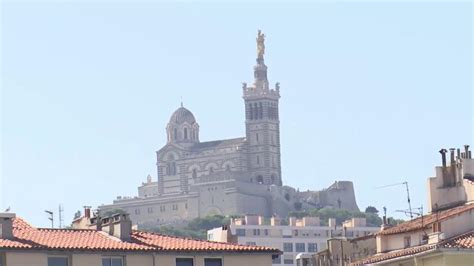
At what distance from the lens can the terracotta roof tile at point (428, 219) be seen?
47.1 meters

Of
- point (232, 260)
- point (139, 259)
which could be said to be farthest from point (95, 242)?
point (232, 260)

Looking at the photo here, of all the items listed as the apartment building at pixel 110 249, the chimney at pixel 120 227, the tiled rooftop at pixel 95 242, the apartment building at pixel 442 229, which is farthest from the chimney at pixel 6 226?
the apartment building at pixel 442 229

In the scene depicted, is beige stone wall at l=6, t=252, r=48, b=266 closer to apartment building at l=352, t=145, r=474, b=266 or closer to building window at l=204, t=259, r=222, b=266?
building window at l=204, t=259, r=222, b=266

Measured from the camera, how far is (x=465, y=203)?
1999 inches

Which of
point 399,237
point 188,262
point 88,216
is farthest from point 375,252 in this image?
point 188,262

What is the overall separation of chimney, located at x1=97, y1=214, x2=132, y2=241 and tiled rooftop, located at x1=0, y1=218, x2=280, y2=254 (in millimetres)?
168

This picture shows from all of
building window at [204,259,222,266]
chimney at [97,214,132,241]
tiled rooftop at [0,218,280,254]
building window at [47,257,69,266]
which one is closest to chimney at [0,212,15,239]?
tiled rooftop at [0,218,280,254]

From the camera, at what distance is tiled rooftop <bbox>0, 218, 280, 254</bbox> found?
4169 cm

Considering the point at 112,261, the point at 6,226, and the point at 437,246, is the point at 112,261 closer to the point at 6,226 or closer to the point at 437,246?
the point at 6,226

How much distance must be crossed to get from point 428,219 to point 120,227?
28.9 ft

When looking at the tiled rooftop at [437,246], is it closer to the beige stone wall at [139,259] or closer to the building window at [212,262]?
the beige stone wall at [139,259]

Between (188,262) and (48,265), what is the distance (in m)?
3.24

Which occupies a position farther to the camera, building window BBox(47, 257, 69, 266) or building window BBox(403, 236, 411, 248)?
building window BBox(403, 236, 411, 248)

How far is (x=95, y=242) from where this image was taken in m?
42.8
